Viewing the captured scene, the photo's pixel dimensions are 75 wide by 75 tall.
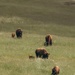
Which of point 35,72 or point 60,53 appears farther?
point 60,53

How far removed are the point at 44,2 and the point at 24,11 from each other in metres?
12.5

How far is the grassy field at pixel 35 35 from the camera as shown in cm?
2036

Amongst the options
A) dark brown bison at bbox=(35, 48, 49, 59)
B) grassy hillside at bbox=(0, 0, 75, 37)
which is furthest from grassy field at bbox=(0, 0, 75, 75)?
dark brown bison at bbox=(35, 48, 49, 59)

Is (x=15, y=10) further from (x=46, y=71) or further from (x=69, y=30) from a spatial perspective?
(x=46, y=71)

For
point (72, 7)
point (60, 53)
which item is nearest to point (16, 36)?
point (60, 53)

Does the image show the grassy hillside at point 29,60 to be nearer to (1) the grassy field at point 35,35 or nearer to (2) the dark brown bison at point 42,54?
(1) the grassy field at point 35,35

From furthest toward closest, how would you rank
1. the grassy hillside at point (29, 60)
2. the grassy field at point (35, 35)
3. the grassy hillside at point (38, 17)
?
the grassy hillside at point (38, 17), the grassy field at point (35, 35), the grassy hillside at point (29, 60)

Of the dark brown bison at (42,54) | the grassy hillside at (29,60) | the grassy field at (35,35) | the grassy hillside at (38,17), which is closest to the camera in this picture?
the grassy hillside at (29,60)

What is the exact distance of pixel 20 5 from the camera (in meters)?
71.2

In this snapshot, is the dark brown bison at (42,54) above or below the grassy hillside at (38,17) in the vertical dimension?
above

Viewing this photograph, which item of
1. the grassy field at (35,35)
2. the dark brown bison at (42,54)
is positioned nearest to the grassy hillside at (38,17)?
the grassy field at (35,35)

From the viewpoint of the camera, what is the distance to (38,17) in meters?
62.4

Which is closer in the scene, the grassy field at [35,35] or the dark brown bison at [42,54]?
the grassy field at [35,35]

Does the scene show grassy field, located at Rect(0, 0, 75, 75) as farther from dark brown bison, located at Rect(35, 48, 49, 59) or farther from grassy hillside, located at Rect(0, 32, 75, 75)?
dark brown bison, located at Rect(35, 48, 49, 59)
